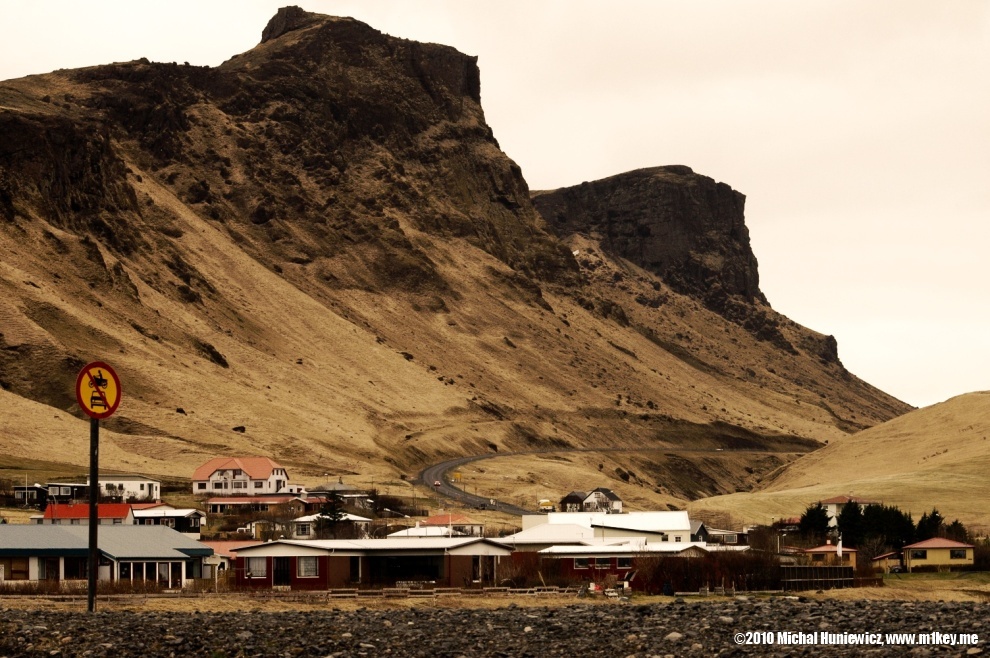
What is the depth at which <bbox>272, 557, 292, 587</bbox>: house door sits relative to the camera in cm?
6881

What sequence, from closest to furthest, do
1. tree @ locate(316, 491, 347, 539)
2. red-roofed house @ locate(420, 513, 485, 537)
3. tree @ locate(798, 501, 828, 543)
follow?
red-roofed house @ locate(420, 513, 485, 537) → tree @ locate(316, 491, 347, 539) → tree @ locate(798, 501, 828, 543)

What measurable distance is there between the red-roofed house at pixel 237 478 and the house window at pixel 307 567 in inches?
2559

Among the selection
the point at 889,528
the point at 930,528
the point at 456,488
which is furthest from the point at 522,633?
the point at 456,488

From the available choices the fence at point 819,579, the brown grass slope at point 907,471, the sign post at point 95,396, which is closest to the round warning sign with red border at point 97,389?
the sign post at point 95,396

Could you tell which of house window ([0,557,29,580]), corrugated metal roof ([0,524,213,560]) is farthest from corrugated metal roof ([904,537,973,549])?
house window ([0,557,29,580])

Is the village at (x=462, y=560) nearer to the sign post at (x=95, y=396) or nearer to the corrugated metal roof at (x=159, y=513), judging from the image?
the corrugated metal roof at (x=159, y=513)

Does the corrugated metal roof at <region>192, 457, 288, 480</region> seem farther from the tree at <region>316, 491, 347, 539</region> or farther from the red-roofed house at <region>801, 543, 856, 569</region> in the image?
the red-roofed house at <region>801, 543, 856, 569</region>

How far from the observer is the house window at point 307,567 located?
2702 inches

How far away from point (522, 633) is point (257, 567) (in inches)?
1320

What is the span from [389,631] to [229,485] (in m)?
99.7

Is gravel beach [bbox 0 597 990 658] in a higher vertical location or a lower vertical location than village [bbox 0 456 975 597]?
lower

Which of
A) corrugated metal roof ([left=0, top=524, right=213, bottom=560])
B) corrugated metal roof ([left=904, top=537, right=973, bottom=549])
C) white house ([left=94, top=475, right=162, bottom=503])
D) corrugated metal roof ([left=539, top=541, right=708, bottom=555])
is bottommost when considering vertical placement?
corrugated metal roof ([left=904, top=537, right=973, bottom=549])

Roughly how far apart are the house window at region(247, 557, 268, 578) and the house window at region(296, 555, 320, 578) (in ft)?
5.04

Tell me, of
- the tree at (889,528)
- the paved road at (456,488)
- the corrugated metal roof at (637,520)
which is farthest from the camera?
the paved road at (456,488)
